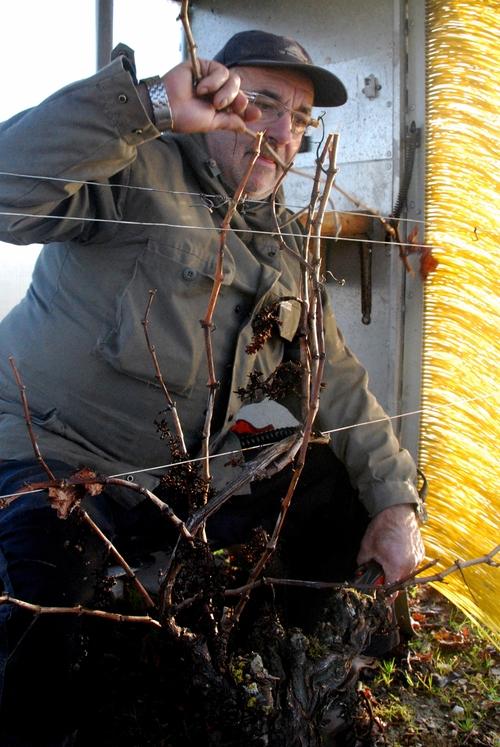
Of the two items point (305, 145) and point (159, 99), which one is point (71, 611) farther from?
point (305, 145)

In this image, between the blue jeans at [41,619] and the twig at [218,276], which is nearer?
the twig at [218,276]

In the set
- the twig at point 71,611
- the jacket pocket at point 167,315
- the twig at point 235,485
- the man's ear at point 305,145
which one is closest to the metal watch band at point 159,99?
the jacket pocket at point 167,315

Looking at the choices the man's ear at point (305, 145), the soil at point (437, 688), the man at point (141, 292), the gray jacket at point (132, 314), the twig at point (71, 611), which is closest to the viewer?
the twig at point (71, 611)

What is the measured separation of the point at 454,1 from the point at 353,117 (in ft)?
1.72

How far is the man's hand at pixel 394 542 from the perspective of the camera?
7.29ft

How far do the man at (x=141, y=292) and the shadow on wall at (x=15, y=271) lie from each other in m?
0.12

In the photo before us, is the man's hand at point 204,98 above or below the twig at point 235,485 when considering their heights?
above

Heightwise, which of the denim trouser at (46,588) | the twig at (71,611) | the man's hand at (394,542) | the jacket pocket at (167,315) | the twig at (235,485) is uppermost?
the jacket pocket at (167,315)

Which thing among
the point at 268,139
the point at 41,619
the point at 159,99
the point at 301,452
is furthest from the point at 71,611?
the point at 268,139

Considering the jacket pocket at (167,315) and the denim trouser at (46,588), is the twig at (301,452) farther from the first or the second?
the jacket pocket at (167,315)

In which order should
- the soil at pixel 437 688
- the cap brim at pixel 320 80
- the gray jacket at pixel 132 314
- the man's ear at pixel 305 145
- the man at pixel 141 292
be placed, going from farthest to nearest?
the man's ear at pixel 305 145 < the cap brim at pixel 320 80 < the soil at pixel 437 688 < the gray jacket at pixel 132 314 < the man at pixel 141 292

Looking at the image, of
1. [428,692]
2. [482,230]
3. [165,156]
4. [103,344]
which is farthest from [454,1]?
[428,692]

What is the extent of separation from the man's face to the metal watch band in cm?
61

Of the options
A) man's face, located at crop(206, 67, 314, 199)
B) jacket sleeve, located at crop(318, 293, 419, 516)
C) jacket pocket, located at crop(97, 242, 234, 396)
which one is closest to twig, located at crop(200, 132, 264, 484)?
jacket pocket, located at crop(97, 242, 234, 396)
